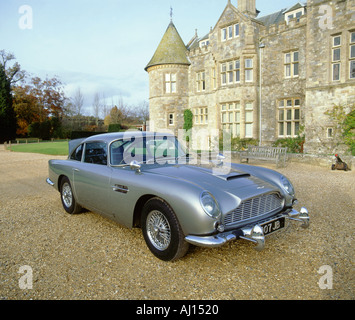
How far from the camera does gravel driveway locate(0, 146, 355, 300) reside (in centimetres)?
280

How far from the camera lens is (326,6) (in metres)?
13.7

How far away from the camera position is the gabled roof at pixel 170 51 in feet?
71.9

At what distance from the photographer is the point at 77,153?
17.5 feet

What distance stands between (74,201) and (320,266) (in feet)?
13.7

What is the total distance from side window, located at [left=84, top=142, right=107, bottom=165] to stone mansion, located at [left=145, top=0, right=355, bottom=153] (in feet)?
42.7

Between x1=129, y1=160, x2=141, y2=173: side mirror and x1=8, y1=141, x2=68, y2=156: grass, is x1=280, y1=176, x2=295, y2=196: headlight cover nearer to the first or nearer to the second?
x1=129, y1=160, x2=141, y2=173: side mirror

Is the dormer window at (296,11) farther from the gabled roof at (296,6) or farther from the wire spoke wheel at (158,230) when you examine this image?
the wire spoke wheel at (158,230)

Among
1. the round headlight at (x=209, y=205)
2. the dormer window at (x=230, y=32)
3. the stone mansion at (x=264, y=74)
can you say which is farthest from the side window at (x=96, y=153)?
the dormer window at (x=230, y=32)

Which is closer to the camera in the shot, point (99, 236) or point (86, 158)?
point (99, 236)

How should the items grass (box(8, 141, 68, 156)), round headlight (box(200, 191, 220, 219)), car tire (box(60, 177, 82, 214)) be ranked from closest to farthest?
round headlight (box(200, 191, 220, 219)), car tire (box(60, 177, 82, 214)), grass (box(8, 141, 68, 156))

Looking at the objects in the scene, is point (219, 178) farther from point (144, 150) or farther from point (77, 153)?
point (77, 153)

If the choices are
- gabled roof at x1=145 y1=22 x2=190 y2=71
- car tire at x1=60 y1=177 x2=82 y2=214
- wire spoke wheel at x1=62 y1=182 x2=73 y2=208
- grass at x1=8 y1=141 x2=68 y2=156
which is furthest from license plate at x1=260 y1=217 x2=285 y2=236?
gabled roof at x1=145 y1=22 x2=190 y2=71
